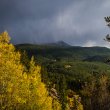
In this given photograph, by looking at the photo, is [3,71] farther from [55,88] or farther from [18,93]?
[55,88]

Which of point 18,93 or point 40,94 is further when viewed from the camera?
point 40,94

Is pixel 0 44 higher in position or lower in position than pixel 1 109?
higher

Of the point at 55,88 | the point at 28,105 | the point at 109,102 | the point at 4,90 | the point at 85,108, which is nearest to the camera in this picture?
the point at 4,90

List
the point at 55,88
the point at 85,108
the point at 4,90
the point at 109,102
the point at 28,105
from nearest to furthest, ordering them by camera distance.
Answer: the point at 4,90
the point at 28,105
the point at 55,88
the point at 109,102
the point at 85,108

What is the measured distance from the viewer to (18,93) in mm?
47844

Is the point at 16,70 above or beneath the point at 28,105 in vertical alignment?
above

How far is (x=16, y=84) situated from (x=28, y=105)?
16.8 ft

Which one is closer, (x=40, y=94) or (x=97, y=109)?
(x=40, y=94)

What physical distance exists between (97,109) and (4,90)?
95.8 metres

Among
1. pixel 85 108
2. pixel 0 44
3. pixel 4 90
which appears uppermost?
pixel 0 44

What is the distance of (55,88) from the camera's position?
12581cm

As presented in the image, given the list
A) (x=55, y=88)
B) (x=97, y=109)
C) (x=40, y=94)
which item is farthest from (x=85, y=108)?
(x=40, y=94)

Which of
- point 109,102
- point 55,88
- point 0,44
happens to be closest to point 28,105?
point 0,44

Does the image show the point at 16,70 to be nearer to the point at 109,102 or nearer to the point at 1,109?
the point at 1,109
